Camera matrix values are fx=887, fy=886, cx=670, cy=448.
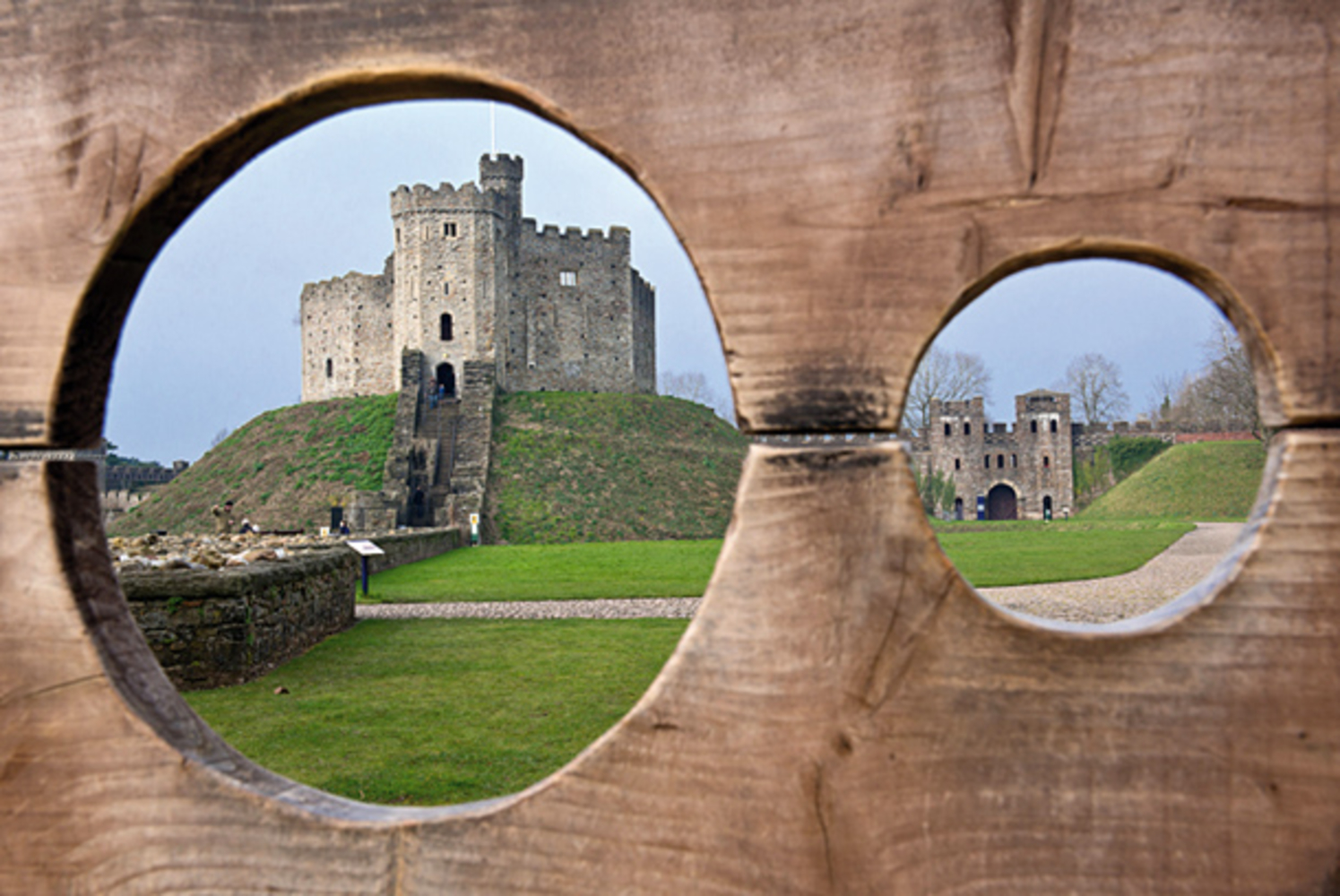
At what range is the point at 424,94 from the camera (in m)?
1.68

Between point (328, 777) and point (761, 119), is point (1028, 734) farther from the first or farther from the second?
point (328, 777)

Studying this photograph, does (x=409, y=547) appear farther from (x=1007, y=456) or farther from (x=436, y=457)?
(x=1007, y=456)

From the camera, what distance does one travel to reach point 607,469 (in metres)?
33.6

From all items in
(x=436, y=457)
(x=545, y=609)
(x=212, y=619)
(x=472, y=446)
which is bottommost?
(x=545, y=609)

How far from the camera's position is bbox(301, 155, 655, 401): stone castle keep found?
39562 millimetres

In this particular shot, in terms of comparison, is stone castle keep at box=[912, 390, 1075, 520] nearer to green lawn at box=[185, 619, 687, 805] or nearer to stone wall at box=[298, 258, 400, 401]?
stone wall at box=[298, 258, 400, 401]

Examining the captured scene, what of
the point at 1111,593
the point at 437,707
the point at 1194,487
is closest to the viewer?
the point at 437,707

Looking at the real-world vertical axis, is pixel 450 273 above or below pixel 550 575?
above

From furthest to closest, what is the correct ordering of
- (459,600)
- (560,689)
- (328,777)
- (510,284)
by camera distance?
(510,284) → (459,600) → (560,689) → (328,777)

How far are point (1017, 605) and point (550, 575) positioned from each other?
8.04 m

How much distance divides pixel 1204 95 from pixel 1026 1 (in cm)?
32

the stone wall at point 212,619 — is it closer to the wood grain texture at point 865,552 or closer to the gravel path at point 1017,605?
the gravel path at point 1017,605

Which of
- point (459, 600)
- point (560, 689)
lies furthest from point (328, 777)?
point (459, 600)

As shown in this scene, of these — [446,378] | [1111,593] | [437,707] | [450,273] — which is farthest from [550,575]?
[450,273]
